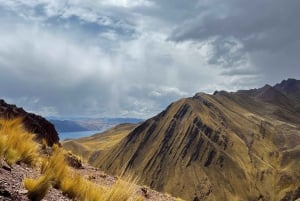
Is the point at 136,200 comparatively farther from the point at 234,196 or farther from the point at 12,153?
the point at 234,196

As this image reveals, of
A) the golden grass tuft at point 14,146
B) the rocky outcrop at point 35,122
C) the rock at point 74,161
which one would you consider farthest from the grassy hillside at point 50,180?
the rocky outcrop at point 35,122

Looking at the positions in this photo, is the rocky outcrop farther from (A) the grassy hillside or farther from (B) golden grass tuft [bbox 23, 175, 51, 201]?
(B) golden grass tuft [bbox 23, 175, 51, 201]

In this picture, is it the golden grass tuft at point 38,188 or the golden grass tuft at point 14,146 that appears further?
the golden grass tuft at point 14,146

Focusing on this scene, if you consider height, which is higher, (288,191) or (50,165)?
(50,165)

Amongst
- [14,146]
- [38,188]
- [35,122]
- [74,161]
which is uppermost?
[35,122]

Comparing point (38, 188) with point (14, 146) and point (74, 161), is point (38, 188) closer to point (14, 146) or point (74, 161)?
point (14, 146)

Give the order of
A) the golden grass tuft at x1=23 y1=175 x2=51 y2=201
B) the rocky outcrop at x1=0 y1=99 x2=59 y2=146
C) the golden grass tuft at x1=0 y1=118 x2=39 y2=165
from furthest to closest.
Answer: the rocky outcrop at x1=0 y1=99 x2=59 y2=146 < the golden grass tuft at x1=0 y1=118 x2=39 y2=165 < the golden grass tuft at x1=23 y1=175 x2=51 y2=201

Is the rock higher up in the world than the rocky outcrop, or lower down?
lower down

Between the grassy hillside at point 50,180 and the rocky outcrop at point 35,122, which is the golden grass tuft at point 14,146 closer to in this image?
the grassy hillside at point 50,180

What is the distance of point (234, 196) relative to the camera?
193 m

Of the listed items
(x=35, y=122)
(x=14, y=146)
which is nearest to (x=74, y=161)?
(x=14, y=146)

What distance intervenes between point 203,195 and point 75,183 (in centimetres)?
18904

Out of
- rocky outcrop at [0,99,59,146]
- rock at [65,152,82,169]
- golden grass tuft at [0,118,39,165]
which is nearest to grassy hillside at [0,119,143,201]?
golden grass tuft at [0,118,39,165]

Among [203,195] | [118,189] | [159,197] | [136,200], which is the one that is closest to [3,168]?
[118,189]
